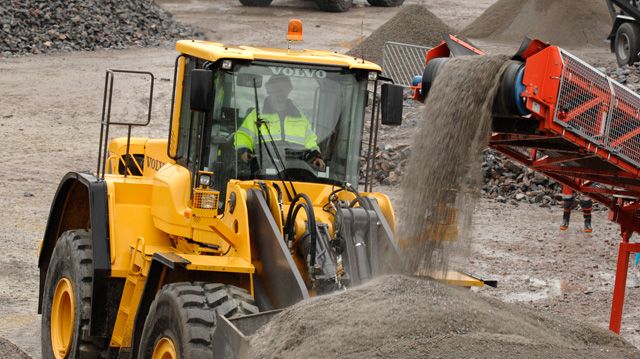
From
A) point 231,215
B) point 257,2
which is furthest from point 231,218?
point 257,2

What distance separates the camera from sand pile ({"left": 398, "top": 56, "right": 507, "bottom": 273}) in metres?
7.70

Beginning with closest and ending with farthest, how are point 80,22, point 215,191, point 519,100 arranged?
point 519,100 < point 215,191 < point 80,22

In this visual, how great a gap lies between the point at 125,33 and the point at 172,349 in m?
23.1

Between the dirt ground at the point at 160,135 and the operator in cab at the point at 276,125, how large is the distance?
138 inches

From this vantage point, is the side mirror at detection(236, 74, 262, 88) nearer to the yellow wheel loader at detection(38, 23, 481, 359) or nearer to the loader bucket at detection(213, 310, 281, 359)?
the yellow wheel loader at detection(38, 23, 481, 359)

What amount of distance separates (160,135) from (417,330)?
15.6m

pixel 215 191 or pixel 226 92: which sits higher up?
pixel 226 92

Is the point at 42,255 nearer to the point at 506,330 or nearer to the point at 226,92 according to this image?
the point at 226,92

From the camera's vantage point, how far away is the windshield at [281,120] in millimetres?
8102

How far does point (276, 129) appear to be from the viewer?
26.7 ft

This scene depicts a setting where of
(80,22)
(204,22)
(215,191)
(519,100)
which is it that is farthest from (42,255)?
(204,22)

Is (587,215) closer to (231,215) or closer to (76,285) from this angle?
(76,285)

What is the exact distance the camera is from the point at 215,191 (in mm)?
8102

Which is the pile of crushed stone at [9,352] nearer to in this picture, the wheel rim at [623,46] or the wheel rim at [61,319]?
the wheel rim at [61,319]
